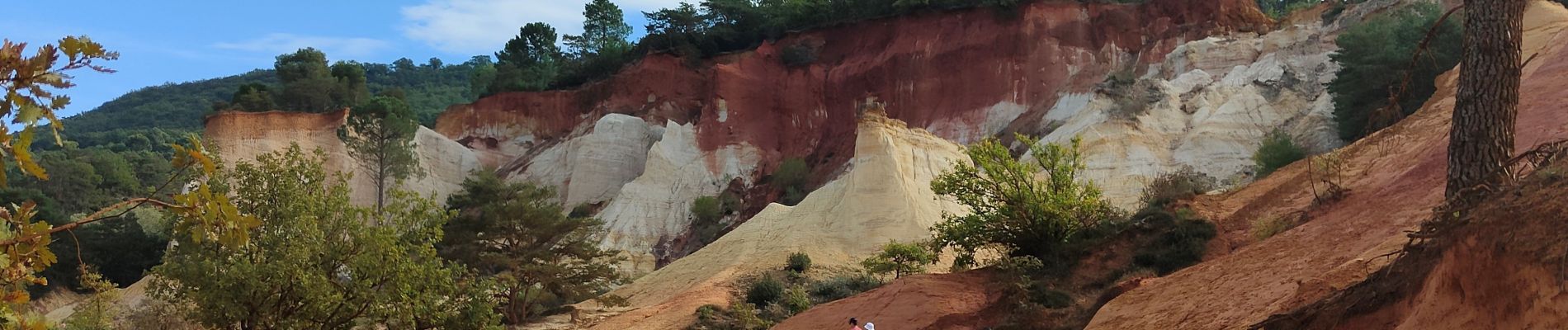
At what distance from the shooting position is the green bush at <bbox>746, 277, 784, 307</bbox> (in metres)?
29.5

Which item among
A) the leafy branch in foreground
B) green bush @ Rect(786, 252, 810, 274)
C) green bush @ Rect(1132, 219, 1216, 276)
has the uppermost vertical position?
the leafy branch in foreground

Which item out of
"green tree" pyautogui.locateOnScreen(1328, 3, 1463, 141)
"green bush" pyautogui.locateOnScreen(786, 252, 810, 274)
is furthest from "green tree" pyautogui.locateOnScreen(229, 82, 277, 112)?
"green tree" pyautogui.locateOnScreen(1328, 3, 1463, 141)

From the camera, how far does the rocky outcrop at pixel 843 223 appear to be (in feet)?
111

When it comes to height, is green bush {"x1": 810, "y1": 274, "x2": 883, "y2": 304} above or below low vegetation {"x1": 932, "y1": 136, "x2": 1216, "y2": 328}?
below

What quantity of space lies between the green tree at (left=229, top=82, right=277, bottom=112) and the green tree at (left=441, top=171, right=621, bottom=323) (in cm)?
2452

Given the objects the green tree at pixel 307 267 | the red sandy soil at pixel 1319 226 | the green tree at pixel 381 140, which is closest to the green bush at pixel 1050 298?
the red sandy soil at pixel 1319 226

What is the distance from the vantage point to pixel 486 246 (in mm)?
32750

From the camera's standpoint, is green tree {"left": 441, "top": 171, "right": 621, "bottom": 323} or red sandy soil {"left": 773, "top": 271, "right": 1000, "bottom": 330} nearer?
red sandy soil {"left": 773, "top": 271, "right": 1000, "bottom": 330}

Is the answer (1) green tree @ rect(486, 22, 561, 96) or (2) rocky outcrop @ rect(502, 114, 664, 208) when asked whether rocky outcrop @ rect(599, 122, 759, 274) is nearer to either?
(2) rocky outcrop @ rect(502, 114, 664, 208)

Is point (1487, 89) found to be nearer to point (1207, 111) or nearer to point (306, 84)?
point (1207, 111)

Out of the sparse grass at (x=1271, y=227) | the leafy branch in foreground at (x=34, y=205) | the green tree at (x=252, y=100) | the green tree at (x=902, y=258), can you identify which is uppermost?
the green tree at (x=252, y=100)

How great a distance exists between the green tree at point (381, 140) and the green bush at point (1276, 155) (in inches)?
1318

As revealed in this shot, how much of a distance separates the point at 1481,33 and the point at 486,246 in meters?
25.6

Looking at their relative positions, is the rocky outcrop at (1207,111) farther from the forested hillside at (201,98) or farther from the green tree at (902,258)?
the forested hillside at (201,98)
